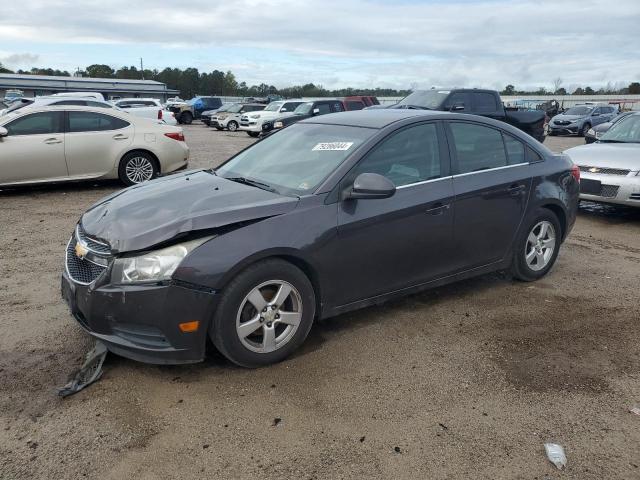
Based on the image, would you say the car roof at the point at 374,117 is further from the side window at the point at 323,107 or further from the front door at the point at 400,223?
the side window at the point at 323,107

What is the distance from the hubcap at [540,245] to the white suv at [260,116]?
22.0m

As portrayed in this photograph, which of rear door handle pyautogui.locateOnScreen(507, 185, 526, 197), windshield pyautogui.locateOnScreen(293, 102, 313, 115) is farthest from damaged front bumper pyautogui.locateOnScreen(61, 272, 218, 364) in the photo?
windshield pyautogui.locateOnScreen(293, 102, 313, 115)

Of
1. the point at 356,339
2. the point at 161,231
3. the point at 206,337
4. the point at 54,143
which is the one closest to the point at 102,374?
the point at 206,337

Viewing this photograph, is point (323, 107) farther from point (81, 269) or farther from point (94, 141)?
point (81, 269)

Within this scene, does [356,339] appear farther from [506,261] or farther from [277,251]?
[506,261]

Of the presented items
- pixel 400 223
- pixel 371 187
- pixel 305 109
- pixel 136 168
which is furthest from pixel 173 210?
pixel 305 109

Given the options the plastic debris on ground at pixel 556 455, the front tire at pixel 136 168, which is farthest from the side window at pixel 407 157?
the front tire at pixel 136 168

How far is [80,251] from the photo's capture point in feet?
11.5

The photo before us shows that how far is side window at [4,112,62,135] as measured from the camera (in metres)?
8.76

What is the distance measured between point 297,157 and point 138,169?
6.30 meters

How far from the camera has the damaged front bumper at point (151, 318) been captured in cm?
313

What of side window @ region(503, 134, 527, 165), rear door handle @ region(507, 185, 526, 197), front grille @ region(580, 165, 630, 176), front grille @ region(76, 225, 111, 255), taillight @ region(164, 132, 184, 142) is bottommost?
taillight @ region(164, 132, 184, 142)

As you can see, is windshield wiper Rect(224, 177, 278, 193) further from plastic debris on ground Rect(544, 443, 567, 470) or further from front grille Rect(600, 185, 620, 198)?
front grille Rect(600, 185, 620, 198)

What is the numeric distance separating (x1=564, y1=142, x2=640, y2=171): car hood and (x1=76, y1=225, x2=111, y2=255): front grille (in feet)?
23.0
